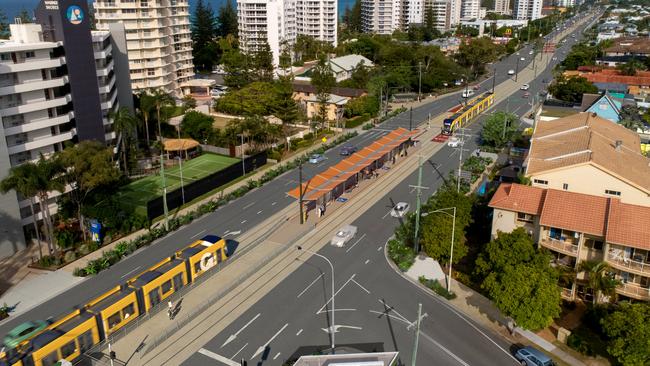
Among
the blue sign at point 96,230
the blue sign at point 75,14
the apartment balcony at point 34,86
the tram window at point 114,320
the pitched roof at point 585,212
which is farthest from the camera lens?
the blue sign at point 75,14

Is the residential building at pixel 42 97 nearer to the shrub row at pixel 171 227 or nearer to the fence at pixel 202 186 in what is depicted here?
the fence at pixel 202 186

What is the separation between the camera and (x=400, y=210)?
63.6 metres

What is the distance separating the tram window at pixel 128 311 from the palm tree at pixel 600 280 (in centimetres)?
3682

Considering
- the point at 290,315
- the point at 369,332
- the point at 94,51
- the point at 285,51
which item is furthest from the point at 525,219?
the point at 285,51

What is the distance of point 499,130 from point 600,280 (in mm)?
48895

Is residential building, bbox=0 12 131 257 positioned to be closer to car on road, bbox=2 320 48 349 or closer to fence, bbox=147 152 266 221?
fence, bbox=147 152 266 221

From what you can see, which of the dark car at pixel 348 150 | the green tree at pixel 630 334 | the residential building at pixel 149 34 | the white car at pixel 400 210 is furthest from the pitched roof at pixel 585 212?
the residential building at pixel 149 34

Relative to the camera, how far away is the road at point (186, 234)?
4525cm

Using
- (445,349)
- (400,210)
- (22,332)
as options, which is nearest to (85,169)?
(22,332)

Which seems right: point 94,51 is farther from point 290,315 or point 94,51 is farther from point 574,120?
point 574,120

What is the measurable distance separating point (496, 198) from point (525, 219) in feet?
11.0

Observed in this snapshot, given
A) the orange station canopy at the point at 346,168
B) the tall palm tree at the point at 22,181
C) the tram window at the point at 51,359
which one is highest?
the tall palm tree at the point at 22,181

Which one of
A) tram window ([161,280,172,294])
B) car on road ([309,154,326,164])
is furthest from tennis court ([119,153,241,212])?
tram window ([161,280,172,294])

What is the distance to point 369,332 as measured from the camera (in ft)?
134
